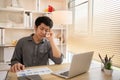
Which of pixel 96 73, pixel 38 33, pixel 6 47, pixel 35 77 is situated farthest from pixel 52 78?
pixel 6 47

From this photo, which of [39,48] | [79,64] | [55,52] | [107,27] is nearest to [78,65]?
[79,64]

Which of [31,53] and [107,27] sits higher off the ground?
[107,27]

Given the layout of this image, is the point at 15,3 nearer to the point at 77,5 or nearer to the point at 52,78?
the point at 77,5

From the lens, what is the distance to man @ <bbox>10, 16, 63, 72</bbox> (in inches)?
76.5

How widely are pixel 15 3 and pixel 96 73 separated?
2304mm

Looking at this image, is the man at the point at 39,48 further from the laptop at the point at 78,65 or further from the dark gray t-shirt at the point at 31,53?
the laptop at the point at 78,65

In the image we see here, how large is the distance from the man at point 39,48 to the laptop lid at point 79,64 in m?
0.50

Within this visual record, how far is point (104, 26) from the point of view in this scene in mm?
2205

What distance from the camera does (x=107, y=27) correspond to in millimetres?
2137

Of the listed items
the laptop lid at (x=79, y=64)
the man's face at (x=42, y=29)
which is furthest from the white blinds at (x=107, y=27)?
the man's face at (x=42, y=29)

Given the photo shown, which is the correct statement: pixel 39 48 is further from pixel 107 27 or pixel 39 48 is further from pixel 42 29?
pixel 107 27

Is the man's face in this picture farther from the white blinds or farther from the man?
the white blinds

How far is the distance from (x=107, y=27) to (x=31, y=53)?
1057 millimetres

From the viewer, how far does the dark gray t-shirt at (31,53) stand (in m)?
2.02
